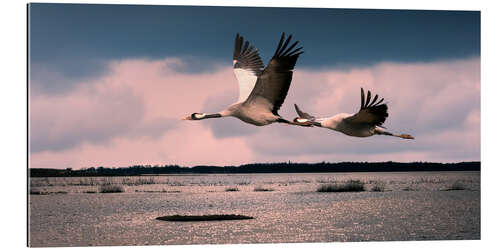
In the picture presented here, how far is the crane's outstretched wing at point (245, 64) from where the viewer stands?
6301mm

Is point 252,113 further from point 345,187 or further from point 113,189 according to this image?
point 345,187

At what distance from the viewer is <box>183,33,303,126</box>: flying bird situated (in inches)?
218

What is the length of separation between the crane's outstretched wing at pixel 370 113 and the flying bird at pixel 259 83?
0.80m

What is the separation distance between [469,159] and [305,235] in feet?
7.71

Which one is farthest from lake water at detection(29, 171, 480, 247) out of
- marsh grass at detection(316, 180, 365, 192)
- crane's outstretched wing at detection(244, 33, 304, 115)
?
crane's outstretched wing at detection(244, 33, 304, 115)

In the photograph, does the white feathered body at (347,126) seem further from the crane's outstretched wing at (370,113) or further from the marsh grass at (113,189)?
the marsh grass at (113,189)

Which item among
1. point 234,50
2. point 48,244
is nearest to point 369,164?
point 234,50

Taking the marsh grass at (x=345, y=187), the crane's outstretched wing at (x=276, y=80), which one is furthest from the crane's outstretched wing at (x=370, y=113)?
the marsh grass at (x=345, y=187)

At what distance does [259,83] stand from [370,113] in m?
1.27

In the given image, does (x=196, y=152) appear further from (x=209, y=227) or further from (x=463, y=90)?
(x=463, y=90)

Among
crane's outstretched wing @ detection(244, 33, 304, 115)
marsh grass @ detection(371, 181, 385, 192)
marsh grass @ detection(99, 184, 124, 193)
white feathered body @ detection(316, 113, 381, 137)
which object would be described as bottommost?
marsh grass @ detection(371, 181, 385, 192)

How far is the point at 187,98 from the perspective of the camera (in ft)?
22.2

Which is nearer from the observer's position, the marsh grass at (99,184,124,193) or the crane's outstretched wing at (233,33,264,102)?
the crane's outstretched wing at (233,33,264,102)

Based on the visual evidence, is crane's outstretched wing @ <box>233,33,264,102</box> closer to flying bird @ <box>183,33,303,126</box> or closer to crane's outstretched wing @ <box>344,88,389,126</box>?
flying bird @ <box>183,33,303,126</box>
